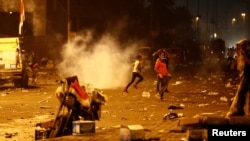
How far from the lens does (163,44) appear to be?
68188mm

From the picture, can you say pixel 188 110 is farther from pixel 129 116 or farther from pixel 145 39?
pixel 145 39

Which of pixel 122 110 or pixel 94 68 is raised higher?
pixel 94 68

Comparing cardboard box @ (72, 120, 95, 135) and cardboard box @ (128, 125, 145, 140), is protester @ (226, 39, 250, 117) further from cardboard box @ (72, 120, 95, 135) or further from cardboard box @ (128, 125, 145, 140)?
cardboard box @ (72, 120, 95, 135)

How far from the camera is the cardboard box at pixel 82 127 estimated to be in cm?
1082

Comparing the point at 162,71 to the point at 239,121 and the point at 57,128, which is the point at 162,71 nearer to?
the point at 57,128

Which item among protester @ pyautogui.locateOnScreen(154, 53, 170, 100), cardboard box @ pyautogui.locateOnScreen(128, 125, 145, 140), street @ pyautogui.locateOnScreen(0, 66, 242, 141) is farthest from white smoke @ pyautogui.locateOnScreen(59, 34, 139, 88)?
cardboard box @ pyautogui.locateOnScreen(128, 125, 145, 140)

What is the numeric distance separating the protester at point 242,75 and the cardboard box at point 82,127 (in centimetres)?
291

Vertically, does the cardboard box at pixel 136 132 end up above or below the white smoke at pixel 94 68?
below

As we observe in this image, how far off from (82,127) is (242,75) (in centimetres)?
353

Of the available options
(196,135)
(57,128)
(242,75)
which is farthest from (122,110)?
(196,135)

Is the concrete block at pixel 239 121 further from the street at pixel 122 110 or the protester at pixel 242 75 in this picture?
the protester at pixel 242 75

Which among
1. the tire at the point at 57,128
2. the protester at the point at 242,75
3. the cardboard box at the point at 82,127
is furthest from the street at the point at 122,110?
the protester at the point at 242,75

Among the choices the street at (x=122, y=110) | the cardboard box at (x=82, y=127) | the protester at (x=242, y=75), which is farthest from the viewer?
the street at (x=122, y=110)

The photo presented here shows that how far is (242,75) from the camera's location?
38.4 feet
